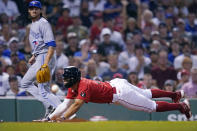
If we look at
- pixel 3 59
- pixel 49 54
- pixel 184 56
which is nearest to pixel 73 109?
pixel 49 54

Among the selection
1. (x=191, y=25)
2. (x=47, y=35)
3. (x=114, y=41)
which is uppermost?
(x=191, y=25)

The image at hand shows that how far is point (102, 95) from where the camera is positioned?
7809 mm

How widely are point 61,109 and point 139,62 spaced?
4920 mm

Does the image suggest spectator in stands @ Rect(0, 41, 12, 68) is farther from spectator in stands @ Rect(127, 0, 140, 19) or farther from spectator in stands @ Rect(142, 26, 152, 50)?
spectator in stands @ Rect(127, 0, 140, 19)

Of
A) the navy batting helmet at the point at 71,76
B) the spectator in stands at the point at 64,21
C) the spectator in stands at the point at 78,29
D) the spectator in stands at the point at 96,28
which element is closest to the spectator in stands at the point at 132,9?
the spectator in stands at the point at 96,28

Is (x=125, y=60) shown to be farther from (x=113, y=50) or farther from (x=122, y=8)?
(x=122, y=8)

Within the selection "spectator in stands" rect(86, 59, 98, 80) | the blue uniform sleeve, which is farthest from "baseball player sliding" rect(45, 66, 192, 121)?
"spectator in stands" rect(86, 59, 98, 80)

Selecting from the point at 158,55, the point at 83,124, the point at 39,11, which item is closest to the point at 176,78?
the point at 158,55

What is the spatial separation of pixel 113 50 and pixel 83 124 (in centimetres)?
668

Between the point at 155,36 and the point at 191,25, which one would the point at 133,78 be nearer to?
the point at 155,36

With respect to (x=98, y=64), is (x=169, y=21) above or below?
above

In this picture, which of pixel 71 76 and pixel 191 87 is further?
pixel 191 87

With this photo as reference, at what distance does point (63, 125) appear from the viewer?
6.68m

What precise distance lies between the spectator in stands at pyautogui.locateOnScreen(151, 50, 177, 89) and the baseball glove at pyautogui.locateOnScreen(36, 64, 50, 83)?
4.28m
